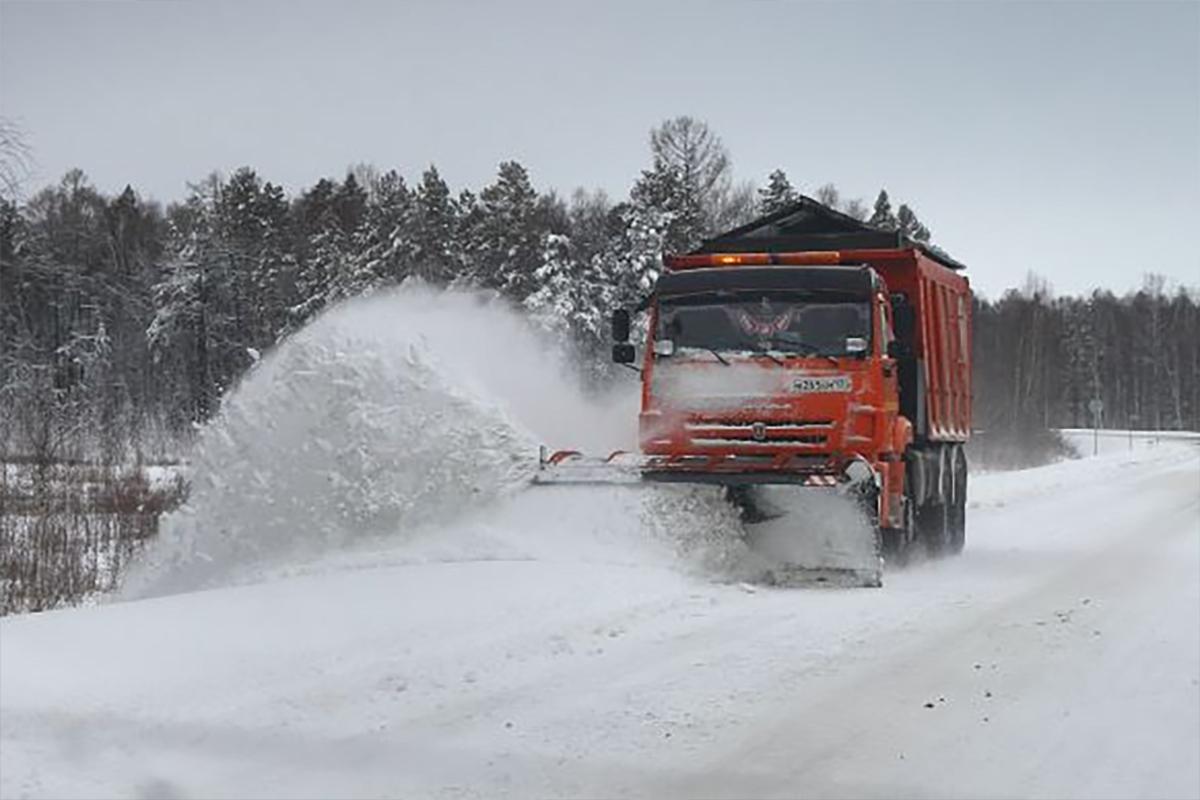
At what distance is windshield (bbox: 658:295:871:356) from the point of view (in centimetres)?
1226

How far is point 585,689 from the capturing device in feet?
23.4

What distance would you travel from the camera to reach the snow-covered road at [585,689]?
5609mm

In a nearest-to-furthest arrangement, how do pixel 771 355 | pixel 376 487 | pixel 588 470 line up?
1. pixel 376 487
2. pixel 588 470
3. pixel 771 355

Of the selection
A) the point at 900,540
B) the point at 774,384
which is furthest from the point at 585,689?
the point at 900,540

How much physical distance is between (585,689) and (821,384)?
557 centimetres

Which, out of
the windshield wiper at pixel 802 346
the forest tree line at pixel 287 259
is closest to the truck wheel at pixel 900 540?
the windshield wiper at pixel 802 346

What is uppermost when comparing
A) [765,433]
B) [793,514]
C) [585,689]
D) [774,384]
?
[774,384]

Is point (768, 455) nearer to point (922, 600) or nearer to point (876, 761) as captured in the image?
point (922, 600)

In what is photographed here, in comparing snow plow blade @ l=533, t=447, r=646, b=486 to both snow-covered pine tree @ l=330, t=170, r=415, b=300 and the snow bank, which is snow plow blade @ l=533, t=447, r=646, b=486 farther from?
snow-covered pine tree @ l=330, t=170, r=415, b=300

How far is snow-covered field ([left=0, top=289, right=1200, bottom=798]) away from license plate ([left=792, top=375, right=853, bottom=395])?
4.87ft

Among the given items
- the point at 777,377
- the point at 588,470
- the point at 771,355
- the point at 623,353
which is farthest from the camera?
the point at 623,353

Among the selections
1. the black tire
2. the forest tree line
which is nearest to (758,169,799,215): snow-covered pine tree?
the forest tree line

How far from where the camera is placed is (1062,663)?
8398mm

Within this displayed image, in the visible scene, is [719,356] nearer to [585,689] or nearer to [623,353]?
[623,353]
